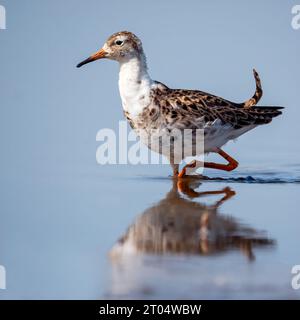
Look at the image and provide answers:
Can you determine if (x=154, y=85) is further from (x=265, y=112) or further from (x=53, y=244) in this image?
(x=53, y=244)

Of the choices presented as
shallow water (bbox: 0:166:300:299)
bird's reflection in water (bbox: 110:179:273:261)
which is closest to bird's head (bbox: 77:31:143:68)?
shallow water (bbox: 0:166:300:299)

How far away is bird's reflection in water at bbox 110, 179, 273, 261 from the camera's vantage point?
7.10m

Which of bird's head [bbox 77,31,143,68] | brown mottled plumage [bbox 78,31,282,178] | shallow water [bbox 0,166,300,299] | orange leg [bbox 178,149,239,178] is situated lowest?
shallow water [bbox 0,166,300,299]

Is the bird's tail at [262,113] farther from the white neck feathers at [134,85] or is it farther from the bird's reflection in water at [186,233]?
the bird's reflection in water at [186,233]

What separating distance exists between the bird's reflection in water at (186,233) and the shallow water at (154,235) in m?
0.01

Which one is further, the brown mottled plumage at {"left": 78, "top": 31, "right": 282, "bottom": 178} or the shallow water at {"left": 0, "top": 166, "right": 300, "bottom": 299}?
the brown mottled plumage at {"left": 78, "top": 31, "right": 282, "bottom": 178}

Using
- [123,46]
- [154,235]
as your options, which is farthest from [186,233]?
[123,46]

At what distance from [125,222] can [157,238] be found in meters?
0.94

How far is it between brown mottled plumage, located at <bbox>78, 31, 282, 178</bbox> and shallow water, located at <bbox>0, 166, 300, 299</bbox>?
705mm

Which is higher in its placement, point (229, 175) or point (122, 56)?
point (122, 56)

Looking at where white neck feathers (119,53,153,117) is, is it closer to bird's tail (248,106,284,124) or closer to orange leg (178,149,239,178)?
orange leg (178,149,239,178)

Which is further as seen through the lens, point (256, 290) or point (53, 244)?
point (53, 244)

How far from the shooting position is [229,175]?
11891 mm
